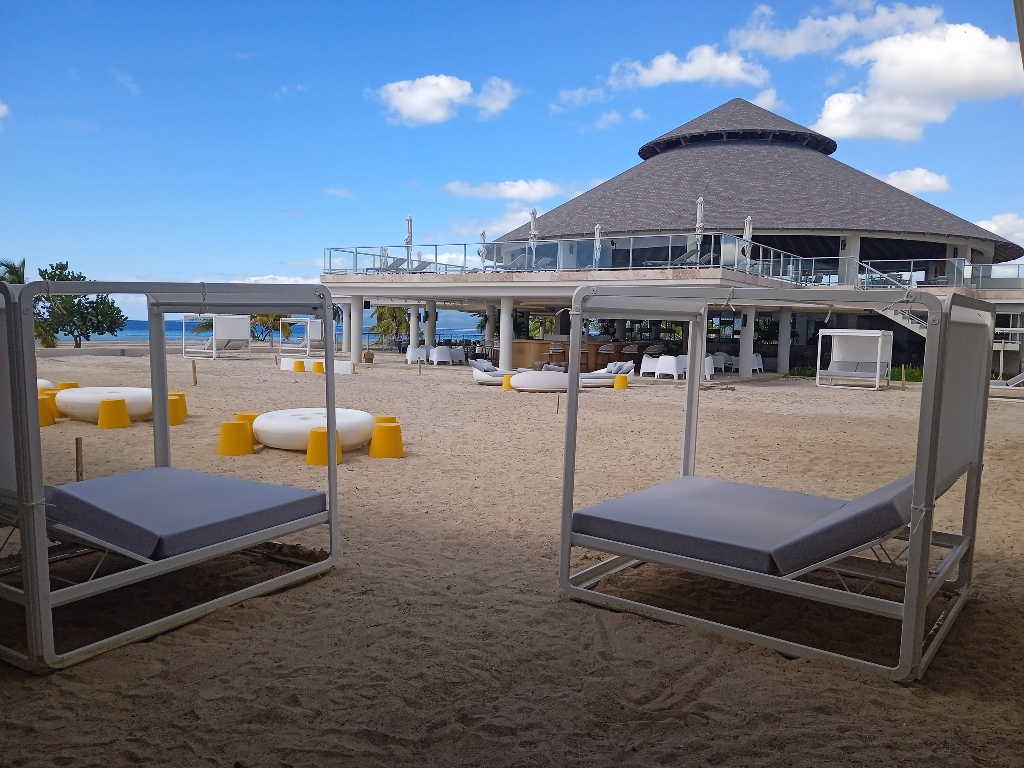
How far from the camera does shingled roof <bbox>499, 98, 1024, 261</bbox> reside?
29.9 meters

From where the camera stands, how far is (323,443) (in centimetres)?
852

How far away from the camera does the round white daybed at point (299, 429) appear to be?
8.84 meters

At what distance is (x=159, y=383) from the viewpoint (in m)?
5.54

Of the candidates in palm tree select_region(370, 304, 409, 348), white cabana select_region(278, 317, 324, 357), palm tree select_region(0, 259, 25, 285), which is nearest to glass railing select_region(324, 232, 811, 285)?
white cabana select_region(278, 317, 324, 357)

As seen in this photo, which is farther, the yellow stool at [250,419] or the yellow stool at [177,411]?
the yellow stool at [177,411]

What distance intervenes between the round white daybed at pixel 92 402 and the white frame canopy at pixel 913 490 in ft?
27.3

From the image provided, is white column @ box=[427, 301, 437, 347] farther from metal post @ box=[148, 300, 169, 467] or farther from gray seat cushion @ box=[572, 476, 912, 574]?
gray seat cushion @ box=[572, 476, 912, 574]

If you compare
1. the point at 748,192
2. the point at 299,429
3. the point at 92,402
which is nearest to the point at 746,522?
the point at 299,429

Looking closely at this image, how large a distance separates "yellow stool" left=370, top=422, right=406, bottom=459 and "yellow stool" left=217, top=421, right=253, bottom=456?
1.42 meters

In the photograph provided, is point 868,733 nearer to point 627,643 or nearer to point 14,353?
point 627,643

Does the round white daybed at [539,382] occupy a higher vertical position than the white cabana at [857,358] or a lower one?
lower

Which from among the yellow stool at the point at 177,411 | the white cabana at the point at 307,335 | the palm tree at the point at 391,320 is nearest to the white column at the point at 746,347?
the white cabana at the point at 307,335

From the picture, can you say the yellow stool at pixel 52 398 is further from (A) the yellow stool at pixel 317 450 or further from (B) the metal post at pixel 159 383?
(B) the metal post at pixel 159 383

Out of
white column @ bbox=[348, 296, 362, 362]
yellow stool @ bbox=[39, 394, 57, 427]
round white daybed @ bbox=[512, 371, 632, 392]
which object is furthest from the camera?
white column @ bbox=[348, 296, 362, 362]
